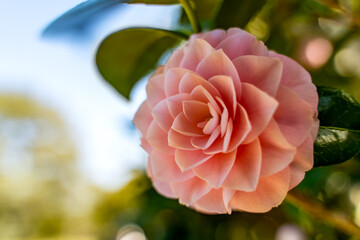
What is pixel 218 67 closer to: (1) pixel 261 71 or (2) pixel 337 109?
(1) pixel 261 71

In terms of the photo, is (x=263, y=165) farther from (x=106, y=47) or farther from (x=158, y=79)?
(x=106, y=47)

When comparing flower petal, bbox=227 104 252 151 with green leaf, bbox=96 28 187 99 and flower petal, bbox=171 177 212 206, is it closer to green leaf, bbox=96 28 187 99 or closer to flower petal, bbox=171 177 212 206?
flower petal, bbox=171 177 212 206

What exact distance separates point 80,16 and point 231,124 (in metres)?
0.23

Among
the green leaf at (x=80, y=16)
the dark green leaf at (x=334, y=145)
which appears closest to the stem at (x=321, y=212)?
the dark green leaf at (x=334, y=145)

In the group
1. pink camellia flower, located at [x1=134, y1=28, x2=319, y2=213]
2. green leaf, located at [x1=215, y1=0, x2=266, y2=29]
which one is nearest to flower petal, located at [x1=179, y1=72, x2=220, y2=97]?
pink camellia flower, located at [x1=134, y1=28, x2=319, y2=213]

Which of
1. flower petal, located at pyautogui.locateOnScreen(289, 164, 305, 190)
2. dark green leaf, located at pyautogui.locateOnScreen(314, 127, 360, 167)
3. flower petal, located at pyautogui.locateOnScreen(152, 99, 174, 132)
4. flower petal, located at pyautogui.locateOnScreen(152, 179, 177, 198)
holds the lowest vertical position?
flower petal, located at pyautogui.locateOnScreen(152, 179, 177, 198)

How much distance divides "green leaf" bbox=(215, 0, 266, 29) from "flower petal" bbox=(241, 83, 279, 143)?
26 centimetres

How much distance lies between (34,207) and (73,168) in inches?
53.2

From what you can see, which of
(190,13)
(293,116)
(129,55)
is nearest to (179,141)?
(293,116)

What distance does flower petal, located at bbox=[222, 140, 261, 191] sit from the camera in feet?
1.22

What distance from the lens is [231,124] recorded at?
1.28 feet

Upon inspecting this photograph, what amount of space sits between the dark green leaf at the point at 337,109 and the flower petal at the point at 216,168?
0.13 meters

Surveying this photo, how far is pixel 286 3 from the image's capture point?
1.02m

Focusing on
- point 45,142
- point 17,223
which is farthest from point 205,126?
point 45,142
